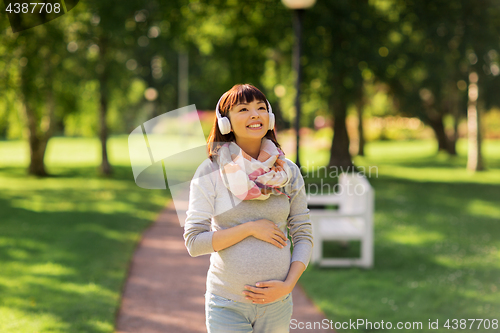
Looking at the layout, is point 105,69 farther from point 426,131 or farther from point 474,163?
point 426,131

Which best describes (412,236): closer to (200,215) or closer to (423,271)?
(423,271)

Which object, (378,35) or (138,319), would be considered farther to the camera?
(378,35)

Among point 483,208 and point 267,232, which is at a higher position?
point 267,232

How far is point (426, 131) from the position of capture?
1957 inches

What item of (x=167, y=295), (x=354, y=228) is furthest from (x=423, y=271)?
(x=167, y=295)

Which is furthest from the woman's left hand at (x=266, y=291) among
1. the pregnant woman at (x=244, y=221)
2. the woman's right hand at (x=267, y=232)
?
the woman's right hand at (x=267, y=232)

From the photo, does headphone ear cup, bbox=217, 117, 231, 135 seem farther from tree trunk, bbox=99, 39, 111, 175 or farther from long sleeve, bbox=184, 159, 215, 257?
tree trunk, bbox=99, 39, 111, 175

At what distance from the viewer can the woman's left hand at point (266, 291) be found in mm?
2102

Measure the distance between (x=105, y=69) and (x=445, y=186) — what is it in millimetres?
13034

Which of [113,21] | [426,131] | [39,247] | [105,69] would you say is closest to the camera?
[39,247]

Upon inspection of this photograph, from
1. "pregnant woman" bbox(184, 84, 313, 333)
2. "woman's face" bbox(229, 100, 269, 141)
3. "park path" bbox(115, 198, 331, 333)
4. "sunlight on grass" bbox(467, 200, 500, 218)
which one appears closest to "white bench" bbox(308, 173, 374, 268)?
"park path" bbox(115, 198, 331, 333)

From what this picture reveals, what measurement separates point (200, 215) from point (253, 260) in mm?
310

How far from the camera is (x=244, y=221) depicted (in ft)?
7.13

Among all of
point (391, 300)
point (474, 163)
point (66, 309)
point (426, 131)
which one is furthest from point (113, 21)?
point (426, 131)
